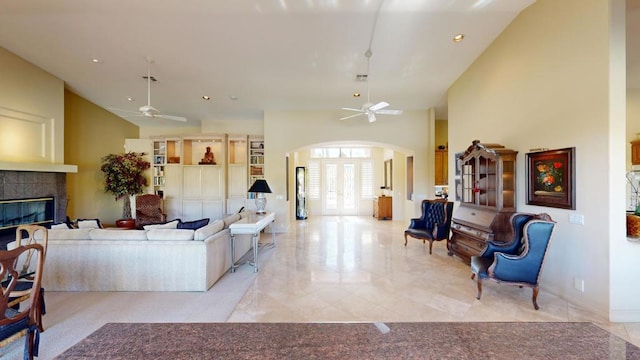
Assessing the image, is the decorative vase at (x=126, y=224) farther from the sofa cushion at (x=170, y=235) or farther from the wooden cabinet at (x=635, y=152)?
the wooden cabinet at (x=635, y=152)

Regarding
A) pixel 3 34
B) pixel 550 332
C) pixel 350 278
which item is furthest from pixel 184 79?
pixel 550 332

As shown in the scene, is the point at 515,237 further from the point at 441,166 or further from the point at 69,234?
the point at 69,234

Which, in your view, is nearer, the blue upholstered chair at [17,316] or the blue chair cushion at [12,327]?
the blue upholstered chair at [17,316]

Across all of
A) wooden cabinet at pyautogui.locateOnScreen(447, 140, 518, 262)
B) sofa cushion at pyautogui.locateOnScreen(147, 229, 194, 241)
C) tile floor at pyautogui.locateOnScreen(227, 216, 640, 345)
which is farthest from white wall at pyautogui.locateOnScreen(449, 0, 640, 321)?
sofa cushion at pyautogui.locateOnScreen(147, 229, 194, 241)

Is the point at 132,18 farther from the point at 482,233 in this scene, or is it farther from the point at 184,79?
the point at 482,233

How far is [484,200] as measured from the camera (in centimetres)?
435

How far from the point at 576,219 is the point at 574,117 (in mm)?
1165

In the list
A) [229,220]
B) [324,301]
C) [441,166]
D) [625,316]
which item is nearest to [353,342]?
[324,301]

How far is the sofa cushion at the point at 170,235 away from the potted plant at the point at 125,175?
5.00 m

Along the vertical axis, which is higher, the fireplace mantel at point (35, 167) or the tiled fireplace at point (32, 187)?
→ the fireplace mantel at point (35, 167)

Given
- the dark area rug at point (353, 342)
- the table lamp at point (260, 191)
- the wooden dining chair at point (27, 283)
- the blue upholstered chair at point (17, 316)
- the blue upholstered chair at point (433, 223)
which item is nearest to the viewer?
the dark area rug at point (353, 342)

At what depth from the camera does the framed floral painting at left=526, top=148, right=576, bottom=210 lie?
307 centimetres

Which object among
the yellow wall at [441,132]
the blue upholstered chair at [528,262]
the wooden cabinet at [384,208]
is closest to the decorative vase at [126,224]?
the wooden cabinet at [384,208]

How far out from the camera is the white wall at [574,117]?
106 inches
